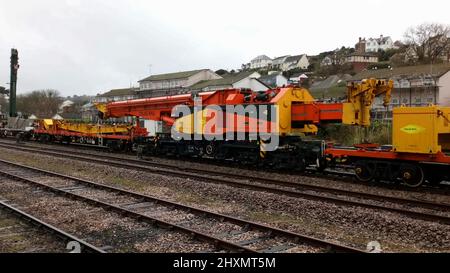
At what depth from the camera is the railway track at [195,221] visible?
270 inches

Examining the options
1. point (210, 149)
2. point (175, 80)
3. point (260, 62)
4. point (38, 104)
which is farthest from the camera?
point (260, 62)

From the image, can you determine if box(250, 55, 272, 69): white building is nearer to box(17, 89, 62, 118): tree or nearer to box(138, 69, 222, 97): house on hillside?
box(138, 69, 222, 97): house on hillside

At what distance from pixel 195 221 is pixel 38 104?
7758cm

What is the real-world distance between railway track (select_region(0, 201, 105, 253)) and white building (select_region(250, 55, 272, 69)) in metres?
136

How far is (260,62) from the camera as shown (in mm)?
146125

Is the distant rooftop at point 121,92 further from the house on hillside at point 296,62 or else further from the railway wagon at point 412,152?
the railway wagon at point 412,152

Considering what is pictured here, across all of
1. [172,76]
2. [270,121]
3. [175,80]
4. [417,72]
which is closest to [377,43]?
[172,76]

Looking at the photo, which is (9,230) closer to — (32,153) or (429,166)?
(429,166)

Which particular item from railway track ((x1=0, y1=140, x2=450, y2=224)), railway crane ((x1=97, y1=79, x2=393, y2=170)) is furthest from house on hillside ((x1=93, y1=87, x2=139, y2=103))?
railway track ((x1=0, y1=140, x2=450, y2=224))

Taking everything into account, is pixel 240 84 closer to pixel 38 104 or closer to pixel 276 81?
pixel 276 81

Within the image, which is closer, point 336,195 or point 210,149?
point 336,195

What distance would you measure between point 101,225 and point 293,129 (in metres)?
8.43
